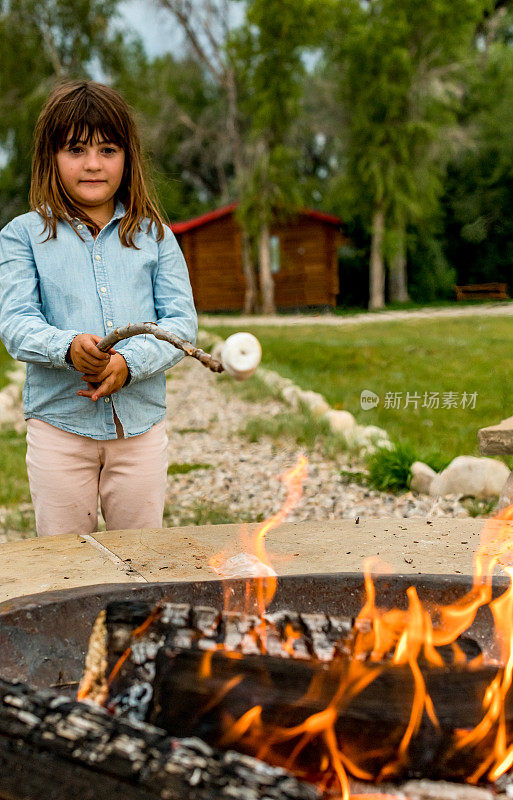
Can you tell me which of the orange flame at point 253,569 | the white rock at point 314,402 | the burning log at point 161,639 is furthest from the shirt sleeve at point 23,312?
the white rock at point 314,402

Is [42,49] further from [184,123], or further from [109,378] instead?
[109,378]

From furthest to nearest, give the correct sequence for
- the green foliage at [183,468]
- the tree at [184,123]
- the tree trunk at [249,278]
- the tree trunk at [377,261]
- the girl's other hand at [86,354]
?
the tree at [184,123] → the tree trunk at [249,278] → the tree trunk at [377,261] → the green foliage at [183,468] → the girl's other hand at [86,354]

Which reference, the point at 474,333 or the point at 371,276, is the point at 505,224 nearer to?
the point at 371,276

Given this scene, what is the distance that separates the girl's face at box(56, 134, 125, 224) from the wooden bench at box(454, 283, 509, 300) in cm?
2129

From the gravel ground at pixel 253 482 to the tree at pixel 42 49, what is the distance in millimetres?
15565

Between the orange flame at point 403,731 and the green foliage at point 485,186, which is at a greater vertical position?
the green foliage at point 485,186

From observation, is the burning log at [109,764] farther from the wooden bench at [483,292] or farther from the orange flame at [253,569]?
the wooden bench at [483,292]

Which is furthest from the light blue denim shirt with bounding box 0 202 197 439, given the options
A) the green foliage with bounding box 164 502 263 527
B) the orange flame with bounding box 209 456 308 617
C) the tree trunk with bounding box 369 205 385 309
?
the tree trunk with bounding box 369 205 385 309

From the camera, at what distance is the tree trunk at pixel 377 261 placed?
782 inches

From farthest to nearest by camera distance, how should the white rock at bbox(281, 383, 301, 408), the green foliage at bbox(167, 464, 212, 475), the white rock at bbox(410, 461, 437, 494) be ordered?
the white rock at bbox(281, 383, 301, 408) → the green foliage at bbox(167, 464, 212, 475) → the white rock at bbox(410, 461, 437, 494)

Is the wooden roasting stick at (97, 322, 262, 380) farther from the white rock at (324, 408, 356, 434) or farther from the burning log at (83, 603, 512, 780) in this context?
the white rock at (324, 408, 356, 434)

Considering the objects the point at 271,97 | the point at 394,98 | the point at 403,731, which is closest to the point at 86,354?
the point at 403,731

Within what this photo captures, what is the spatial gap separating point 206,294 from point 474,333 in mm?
11289

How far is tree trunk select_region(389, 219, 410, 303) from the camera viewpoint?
20172mm
